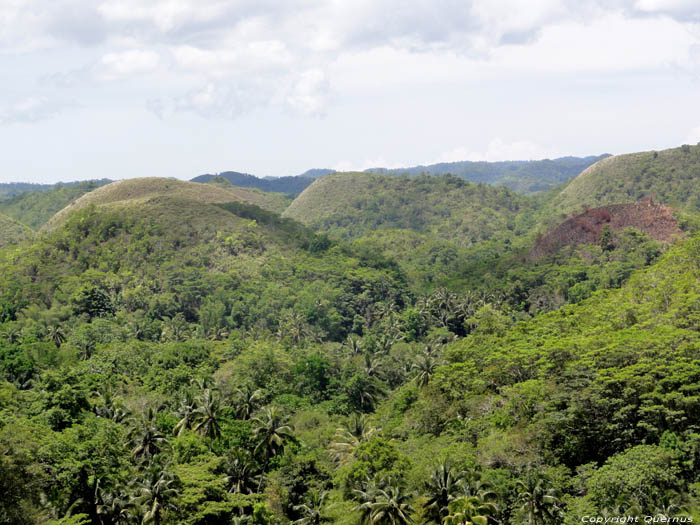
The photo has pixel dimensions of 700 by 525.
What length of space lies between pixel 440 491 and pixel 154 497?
787 inches

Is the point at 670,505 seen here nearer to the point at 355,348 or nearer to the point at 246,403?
the point at 246,403

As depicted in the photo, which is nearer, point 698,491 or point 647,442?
point 698,491

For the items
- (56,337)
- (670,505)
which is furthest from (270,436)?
(56,337)

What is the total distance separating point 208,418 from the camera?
211ft

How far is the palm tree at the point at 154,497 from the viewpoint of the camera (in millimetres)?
47406

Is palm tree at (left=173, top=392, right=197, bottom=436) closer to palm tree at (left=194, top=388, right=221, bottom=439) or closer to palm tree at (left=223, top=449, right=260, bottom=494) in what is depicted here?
palm tree at (left=194, top=388, right=221, bottom=439)

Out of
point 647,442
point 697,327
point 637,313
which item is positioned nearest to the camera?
point 647,442

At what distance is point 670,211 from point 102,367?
109805 millimetres

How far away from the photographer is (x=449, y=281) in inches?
6156

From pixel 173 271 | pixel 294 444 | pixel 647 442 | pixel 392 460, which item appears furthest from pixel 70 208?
pixel 647 442

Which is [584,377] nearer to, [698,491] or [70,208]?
[698,491]

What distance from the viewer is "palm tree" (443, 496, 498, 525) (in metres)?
40.3

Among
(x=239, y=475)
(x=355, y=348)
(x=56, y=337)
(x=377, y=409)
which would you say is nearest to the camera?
(x=239, y=475)

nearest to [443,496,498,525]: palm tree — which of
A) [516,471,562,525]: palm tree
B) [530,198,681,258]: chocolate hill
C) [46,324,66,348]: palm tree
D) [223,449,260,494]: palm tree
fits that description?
[516,471,562,525]: palm tree
